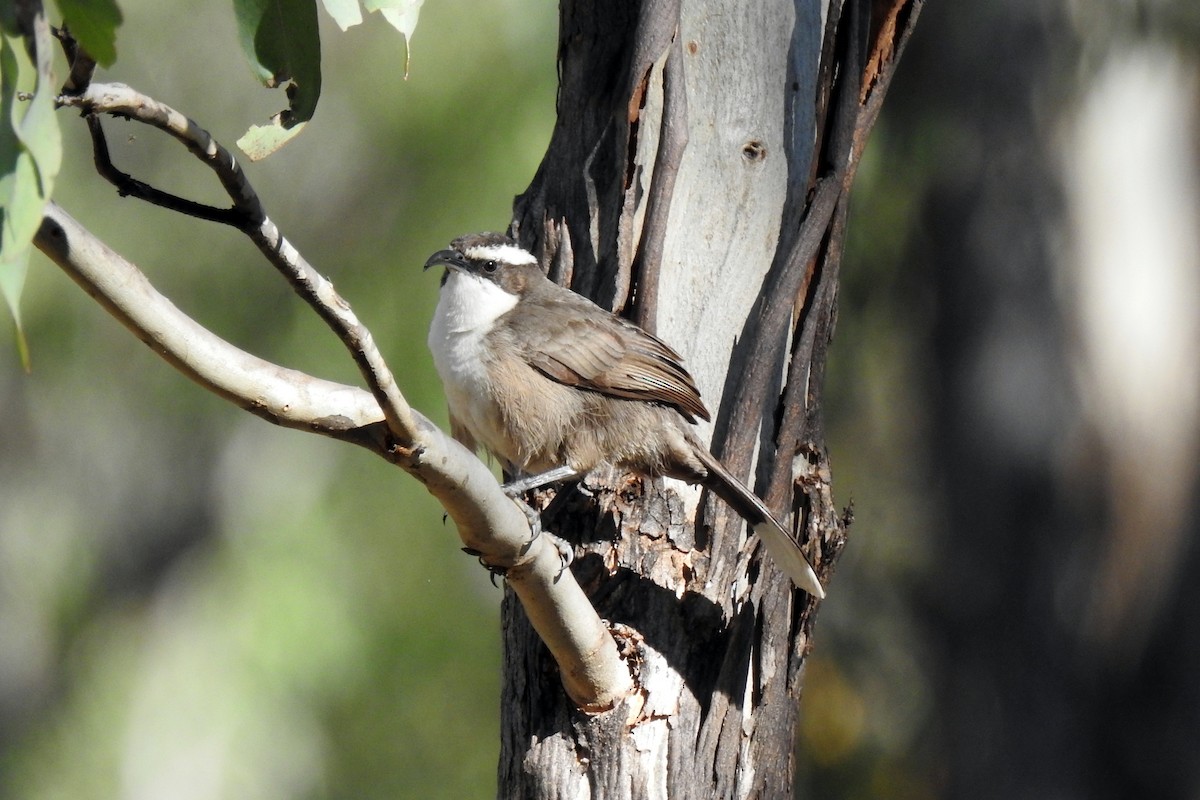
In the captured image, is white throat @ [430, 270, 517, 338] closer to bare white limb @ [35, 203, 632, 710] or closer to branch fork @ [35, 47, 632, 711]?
bare white limb @ [35, 203, 632, 710]

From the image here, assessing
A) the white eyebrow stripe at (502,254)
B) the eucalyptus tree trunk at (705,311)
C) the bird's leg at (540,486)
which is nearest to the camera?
the bird's leg at (540,486)

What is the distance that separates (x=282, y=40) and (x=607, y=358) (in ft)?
5.82

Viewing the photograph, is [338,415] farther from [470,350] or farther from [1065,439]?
[1065,439]

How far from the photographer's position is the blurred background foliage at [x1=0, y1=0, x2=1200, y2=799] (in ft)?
23.4

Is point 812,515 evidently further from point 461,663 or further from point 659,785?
point 461,663

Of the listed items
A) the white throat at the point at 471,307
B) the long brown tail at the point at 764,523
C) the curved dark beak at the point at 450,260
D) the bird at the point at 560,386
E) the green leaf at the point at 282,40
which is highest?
the curved dark beak at the point at 450,260

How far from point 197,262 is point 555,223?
4853mm

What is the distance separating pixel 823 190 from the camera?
3688 millimetres

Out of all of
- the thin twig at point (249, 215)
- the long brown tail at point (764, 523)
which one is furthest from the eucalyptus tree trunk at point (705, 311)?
the thin twig at point (249, 215)

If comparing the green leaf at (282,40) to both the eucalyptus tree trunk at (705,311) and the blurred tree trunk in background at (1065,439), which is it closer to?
the eucalyptus tree trunk at (705,311)

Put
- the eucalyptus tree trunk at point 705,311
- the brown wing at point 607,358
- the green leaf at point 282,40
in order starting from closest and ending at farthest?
1. the green leaf at point 282,40
2. the eucalyptus tree trunk at point 705,311
3. the brown wing at point 607,358

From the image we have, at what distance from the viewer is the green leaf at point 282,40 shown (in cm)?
208

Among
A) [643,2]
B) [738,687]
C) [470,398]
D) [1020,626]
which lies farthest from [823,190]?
[1020,626]

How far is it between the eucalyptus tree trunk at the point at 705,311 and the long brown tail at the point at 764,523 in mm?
56
